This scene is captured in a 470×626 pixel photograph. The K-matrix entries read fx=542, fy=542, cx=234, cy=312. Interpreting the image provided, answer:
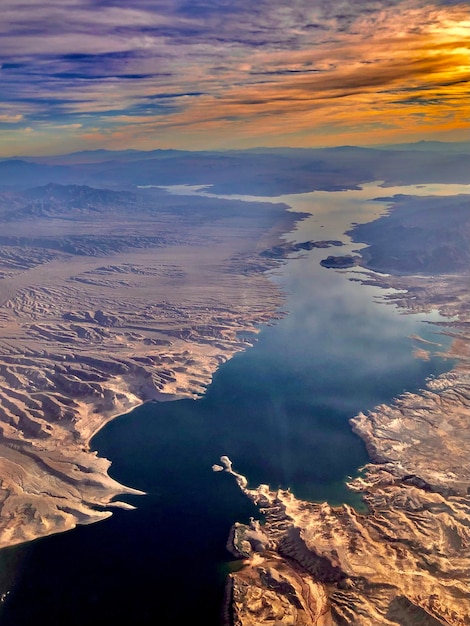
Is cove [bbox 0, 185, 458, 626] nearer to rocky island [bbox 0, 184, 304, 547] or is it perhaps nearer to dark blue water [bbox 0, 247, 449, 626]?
dark blue water [bbox 0, 247, 449, 626]

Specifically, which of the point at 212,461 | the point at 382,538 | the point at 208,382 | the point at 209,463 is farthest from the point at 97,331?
the point at 382,538

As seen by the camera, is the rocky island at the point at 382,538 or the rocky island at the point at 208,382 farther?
the rocky island at the point at 208,382

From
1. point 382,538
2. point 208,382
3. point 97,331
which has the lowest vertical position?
point 97,331

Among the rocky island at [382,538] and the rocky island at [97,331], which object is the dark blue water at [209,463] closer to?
the rocky island at [382,538]

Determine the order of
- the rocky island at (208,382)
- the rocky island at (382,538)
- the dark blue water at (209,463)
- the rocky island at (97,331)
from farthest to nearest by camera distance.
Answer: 1. the rocky island at (97,331)
2. the rocky island at (208,382)
3. the dark blue water at (209,463)
4. the rocky island at (382,538)

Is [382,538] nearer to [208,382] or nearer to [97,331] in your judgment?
[208,382]

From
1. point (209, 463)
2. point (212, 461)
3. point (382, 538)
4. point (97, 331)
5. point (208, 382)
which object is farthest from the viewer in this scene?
point (97, 331)

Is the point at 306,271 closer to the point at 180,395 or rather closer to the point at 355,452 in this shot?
the point at 180,395

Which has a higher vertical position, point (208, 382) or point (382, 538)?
point (382, 538)

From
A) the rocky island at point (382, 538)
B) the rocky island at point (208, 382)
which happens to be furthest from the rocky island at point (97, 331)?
the rocky island at point (382, 538)
